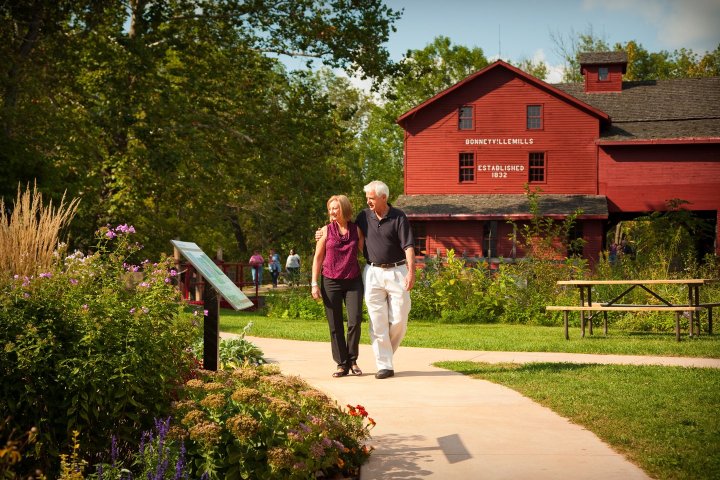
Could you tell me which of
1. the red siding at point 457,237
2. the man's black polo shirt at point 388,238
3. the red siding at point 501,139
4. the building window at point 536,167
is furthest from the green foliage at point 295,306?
the building window at point 536,167

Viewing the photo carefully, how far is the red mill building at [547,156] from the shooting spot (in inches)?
1489

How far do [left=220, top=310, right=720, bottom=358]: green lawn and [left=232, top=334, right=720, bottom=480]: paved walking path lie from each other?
75.9 inches

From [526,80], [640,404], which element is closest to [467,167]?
[526,80]

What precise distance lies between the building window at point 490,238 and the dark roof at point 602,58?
977 centimetres

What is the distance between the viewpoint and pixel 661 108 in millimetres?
40094

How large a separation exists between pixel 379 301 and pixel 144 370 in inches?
181

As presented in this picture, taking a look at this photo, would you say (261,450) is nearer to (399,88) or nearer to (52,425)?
(52,425)

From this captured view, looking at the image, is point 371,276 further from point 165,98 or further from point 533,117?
point 533,117

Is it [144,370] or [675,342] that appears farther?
[675,342]

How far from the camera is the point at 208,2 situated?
90.7 ft

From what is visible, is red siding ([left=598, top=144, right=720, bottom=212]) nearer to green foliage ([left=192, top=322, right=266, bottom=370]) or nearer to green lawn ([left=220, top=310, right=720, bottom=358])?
green lawn ([left=220, top=310, right=720, bottom=358])

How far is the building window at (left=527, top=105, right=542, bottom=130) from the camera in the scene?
1578 inches

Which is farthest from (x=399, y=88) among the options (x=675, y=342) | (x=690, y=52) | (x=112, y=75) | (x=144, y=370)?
(x=144, y=370)

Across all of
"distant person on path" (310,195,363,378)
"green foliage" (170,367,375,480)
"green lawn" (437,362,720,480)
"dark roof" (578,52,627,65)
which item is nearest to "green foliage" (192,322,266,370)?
"distant person on path" (310,195,363,378)
